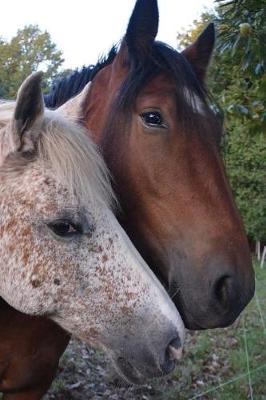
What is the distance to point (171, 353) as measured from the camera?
6.38 feet

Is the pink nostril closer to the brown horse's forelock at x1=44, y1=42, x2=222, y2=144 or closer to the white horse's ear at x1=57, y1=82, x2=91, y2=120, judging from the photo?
the brown horse's forelock at x1=44, y1=42, x2=222, y2=144

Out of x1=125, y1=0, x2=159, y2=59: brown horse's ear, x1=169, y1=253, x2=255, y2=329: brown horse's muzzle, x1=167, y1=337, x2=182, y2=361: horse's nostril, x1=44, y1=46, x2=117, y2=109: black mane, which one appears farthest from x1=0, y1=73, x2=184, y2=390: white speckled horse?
x1=44, y1=46, x2=117, y2=109: black mane

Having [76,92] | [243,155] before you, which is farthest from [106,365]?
[243,155]

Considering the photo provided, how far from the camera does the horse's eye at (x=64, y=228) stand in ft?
6.48

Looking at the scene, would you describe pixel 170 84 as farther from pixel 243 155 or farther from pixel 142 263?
pixel 243 155

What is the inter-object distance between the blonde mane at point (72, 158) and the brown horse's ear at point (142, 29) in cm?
66

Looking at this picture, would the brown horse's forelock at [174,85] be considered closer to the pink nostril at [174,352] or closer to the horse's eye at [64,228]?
the horse's eye at [64,228]

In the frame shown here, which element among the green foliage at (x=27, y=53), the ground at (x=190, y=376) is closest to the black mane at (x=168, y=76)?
the ground at (x=190, y=376)

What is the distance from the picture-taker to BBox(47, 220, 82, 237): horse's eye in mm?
1976

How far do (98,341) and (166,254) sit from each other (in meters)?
0.53

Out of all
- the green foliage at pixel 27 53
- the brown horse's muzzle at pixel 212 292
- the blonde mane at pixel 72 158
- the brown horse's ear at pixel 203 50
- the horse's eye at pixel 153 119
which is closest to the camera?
the blonde mane at pixel 72 158

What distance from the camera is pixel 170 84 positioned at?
258cm

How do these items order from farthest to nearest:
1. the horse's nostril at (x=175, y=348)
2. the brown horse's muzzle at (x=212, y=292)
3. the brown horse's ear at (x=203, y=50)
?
the brown horse's ear at (x=203, y=50) → the brown horse's muzzle at (x=212, y=292) → the horse's nostril at (x=175, y=348)

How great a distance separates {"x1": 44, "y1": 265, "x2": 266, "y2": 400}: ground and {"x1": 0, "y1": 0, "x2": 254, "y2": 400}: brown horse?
1886 millimetres
